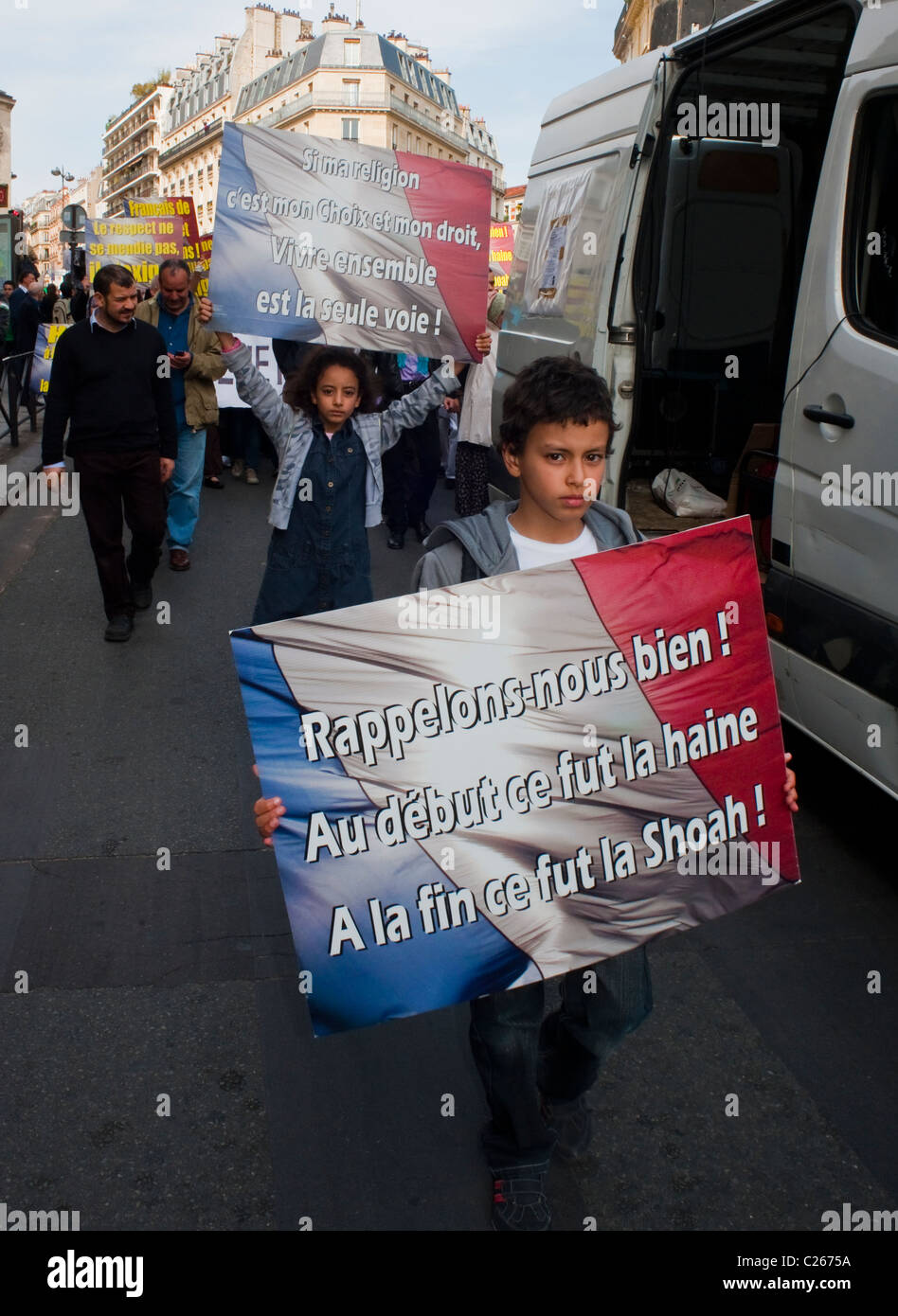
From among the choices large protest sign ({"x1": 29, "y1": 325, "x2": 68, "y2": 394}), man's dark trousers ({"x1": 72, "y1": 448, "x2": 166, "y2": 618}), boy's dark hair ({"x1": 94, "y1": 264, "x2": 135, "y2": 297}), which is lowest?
man's dark trousers ({"x1": 72, "y1": 448, "x2": 166, "y2": 618})

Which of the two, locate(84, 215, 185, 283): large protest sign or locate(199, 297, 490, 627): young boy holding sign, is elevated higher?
locate(84, 215, 185, 283): large protest sign

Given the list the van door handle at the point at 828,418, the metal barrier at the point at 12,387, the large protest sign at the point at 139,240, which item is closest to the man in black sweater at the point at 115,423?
the van door handle at the point at 828,418

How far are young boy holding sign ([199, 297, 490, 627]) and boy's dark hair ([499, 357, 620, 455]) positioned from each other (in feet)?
6.78

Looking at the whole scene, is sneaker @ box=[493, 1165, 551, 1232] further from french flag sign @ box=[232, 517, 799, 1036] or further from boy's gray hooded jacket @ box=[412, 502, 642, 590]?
boy's gray hooded jacket @ box=[412, 502, 642, 590]

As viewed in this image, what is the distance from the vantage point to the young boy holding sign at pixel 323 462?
14.8ft

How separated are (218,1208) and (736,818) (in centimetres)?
138

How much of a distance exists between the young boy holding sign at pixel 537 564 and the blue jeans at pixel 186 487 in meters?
6.23

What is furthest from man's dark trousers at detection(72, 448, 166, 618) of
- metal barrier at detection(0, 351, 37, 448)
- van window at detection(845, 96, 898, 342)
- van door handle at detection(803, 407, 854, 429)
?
metal barrier at detection(0, 351, 37, 448)

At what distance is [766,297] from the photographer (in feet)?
21.9

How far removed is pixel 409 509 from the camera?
9.70 metres

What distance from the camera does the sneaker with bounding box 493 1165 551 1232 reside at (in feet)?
8.39

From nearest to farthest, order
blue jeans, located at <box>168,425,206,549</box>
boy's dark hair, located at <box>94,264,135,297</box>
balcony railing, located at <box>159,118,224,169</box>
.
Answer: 1. boy's dark hair, located at <box>94,264,135,297</box>
2. blue jeans, located at <box>168,425,206,549</box>
3. balcony railing, located at <box>159,118,224,169</box>

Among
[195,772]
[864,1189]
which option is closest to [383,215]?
[195,772]

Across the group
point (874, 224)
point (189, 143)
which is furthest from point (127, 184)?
point (874, 224)
